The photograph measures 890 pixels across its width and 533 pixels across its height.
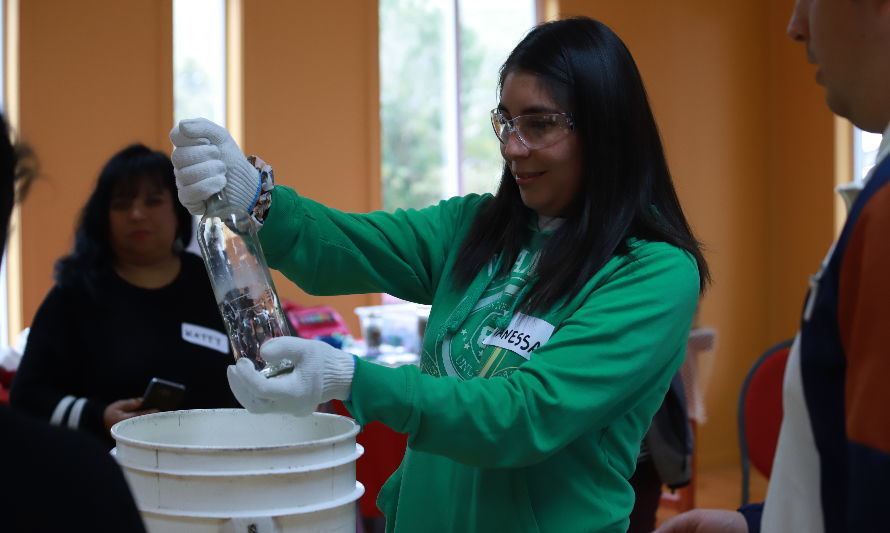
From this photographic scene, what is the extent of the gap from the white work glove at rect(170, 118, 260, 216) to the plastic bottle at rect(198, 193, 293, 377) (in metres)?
0.02

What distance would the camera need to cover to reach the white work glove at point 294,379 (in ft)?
3.38

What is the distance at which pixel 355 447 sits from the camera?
1.16 m

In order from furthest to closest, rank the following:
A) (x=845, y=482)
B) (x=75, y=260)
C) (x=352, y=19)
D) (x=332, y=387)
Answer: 1. (x=352, y=19)
2. (x=75, y=260)
3. (x=332, y=387)
4. (x=845, y=482)

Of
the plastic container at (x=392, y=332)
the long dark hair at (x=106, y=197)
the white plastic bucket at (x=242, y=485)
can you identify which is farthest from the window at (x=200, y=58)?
the white plastic bucket at (x=242, y=485)

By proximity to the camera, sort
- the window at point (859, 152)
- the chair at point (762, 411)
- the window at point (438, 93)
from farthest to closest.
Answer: the window at point (859, 152) < the window at point (438, 93) < the chair at point (762, 411)

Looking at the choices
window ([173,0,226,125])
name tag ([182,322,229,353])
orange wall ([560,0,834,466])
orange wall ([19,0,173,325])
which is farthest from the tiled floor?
orange wall ([19,0,173,325])

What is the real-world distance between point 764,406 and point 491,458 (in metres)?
2.38

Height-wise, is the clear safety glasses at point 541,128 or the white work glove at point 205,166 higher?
the clear safety glasses at point 541,128

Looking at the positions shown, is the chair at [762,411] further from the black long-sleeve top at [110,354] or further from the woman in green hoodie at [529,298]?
the woman in green hoodie at [529,298]

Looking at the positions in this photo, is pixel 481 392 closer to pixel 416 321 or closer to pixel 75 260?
pixel 75 260

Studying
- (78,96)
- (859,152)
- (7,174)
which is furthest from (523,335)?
(859,152)

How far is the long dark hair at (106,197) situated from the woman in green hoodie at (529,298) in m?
1.22

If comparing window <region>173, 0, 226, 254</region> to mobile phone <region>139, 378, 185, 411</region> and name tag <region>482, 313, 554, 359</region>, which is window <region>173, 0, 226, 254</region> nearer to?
mobile phone <region>139, 378, 185, 411</region>

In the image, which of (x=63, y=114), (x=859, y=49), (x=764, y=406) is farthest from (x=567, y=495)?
(x=63, y=114)
